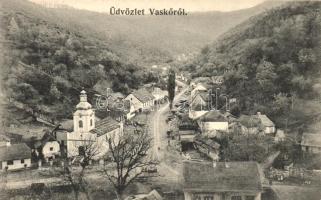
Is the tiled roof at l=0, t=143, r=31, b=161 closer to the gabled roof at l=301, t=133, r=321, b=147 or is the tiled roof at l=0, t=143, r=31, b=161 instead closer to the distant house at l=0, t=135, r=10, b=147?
the distant house at l=0, t=135, r=10, b=147

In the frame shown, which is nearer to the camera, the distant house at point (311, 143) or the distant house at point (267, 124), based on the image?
the distant house at point (311, 143)

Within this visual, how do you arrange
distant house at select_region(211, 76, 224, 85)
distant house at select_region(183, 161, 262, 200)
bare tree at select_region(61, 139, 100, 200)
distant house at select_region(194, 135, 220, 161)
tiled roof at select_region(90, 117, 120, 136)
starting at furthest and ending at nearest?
1. distant house at select_region(211, 76, 224, 85)
2. distant house at select_region(194, 135, 220, 161)
3. tiled roof at select_region(90, 117, 120, 136)
4. bare tree at select_region(61, 139, 100, 200)
5. distant house at select_region(183, 161, 262, 200)

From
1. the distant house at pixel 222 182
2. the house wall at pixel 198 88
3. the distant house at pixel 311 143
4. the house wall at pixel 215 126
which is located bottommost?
the distant house at pixel 222 182

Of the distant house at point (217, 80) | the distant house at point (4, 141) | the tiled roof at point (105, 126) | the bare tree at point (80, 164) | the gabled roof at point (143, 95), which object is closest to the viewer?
the bare tree at point (80, 164)

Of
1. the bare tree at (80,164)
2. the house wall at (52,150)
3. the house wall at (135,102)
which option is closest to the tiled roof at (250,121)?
the house wall at (135,102)

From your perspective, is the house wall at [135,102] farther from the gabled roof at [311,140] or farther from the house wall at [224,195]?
the gabled roof at [311,140]

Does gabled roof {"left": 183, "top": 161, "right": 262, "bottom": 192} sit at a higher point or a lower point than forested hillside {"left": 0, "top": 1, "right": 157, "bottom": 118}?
lower

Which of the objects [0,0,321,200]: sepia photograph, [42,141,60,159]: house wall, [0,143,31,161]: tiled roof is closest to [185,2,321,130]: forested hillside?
[0,0,321,200]: sepia photograph
